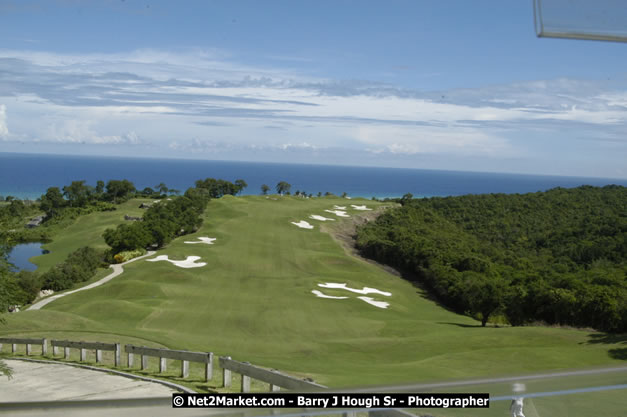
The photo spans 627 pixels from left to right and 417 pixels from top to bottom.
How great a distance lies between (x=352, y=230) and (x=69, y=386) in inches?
1845

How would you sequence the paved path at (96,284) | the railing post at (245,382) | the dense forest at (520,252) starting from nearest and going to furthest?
the railing post at (245,382)
the dense forest at (520,252)
the paved path at (96,284)

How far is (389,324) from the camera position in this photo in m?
24.3

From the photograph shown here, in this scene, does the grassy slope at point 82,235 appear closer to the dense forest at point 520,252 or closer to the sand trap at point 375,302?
the dense forest at point 520,252

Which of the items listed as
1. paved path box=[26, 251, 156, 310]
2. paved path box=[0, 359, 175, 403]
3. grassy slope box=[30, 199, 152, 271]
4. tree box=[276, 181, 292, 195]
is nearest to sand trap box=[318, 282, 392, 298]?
paved path box=[26, 251, 156, 310]

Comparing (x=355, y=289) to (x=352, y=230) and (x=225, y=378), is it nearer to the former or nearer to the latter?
(x=352, y=230)

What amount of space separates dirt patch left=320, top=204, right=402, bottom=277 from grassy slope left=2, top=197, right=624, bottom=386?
2.09m

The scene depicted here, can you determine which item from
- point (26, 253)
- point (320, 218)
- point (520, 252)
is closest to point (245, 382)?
point (320, 218)

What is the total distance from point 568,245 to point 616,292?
118 ft

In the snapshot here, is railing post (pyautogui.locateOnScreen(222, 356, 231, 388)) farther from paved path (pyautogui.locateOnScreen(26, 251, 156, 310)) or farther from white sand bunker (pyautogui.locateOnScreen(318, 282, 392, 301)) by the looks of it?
white sand bunker (pyautogui.locateOnScreen(318, 282, 392, 301))

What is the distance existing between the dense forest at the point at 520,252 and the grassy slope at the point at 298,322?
2452mm

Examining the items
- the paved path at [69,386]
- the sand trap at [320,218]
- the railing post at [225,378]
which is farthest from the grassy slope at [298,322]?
the sand trap at [320,218]

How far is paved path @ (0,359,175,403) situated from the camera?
880 centimetres

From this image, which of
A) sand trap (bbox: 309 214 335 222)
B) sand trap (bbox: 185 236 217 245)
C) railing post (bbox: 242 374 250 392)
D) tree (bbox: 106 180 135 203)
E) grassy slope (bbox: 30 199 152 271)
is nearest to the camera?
railing post (bbox: 242 374 250 392)

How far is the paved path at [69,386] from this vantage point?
347 inches
